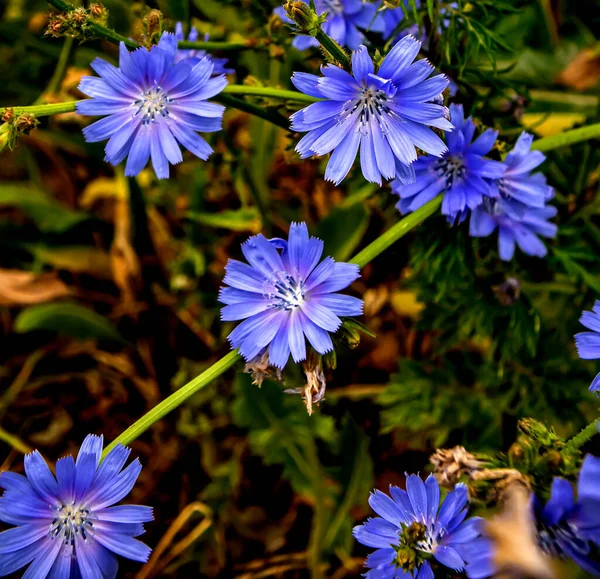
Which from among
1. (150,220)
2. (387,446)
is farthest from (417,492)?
(150,220)

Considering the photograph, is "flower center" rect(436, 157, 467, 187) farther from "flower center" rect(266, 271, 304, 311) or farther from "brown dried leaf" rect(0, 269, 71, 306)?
"brown dried leaf" rect(0, 269, 71, 306)

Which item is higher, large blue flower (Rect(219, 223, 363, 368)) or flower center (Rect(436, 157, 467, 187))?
flower center (Rect(436, 157, 467, 187))

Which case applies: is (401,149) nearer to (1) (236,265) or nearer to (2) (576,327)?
(1) (236,265)

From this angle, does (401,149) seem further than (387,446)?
No

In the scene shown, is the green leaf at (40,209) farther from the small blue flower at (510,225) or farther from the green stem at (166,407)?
the small blue flower at (510,225)

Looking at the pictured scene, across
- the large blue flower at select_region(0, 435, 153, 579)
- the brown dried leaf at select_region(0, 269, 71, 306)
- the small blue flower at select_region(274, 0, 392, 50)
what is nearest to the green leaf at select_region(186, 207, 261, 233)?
the brown dried leaf at select_region(0, 269, 71, 306)

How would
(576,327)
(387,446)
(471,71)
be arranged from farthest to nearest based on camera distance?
1. (387,446)
2. (576,327)
3. (471,71)

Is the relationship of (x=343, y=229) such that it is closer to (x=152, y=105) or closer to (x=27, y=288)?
(x=152, y=105)
